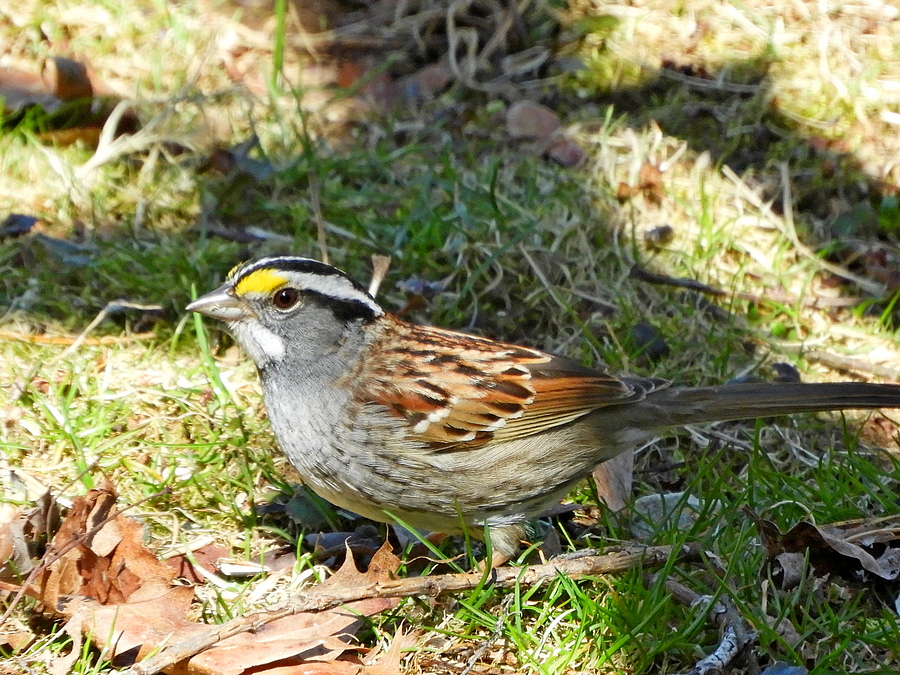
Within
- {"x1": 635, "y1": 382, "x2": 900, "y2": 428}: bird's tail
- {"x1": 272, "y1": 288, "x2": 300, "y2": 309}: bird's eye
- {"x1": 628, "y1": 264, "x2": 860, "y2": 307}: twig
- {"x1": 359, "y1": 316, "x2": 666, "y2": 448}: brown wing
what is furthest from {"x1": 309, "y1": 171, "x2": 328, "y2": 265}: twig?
{"x1": 635, "y1": 382, "x2": 900, "y2": 428}: bird's tail

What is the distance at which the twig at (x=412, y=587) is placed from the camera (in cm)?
318

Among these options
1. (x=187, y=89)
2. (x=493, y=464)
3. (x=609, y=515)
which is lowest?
(x=609, y=515)

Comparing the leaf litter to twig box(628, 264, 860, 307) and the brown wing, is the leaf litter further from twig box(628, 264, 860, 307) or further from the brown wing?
twig box(628, 264, 860, 307)

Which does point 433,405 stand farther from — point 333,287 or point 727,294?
point 727,294

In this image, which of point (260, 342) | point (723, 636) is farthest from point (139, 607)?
point (723, 636)

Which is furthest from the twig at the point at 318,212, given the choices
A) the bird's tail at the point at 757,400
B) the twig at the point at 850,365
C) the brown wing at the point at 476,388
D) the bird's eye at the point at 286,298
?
the twig at the point at 850,365

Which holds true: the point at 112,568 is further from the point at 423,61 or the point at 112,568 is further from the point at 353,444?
the point at 423,61

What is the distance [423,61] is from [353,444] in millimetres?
3647

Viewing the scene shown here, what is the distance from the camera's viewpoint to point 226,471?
4.25 metres

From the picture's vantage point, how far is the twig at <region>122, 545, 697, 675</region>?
3.18 meters

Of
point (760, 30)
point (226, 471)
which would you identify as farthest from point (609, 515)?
point (760, 30)

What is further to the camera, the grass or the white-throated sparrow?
the white-throated sparrow

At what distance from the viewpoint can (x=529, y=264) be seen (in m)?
5.27

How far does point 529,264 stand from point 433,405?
5.10 ft
